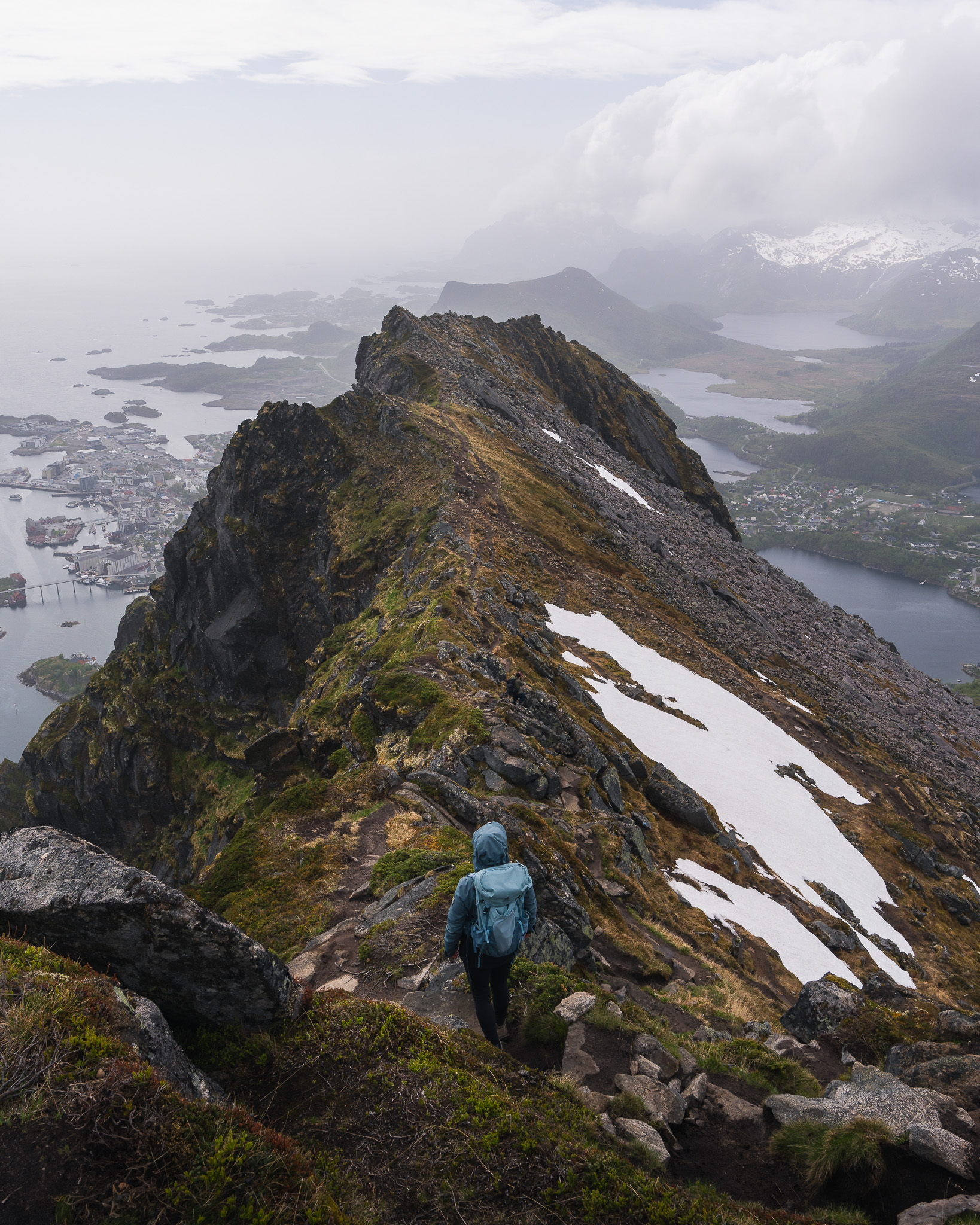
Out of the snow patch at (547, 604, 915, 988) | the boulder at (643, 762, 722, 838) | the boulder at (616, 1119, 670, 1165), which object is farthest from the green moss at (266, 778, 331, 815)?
the snow patch at (547, 604, 915, 988)

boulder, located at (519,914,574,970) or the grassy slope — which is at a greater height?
the grassy slope

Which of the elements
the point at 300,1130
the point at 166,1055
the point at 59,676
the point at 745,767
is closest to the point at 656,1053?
the point at 300,1130

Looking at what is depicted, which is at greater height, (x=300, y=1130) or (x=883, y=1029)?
(x=300, y=1130)

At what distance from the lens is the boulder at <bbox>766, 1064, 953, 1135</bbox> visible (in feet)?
→ 21.6

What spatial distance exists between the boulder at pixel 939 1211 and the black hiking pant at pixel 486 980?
383 cm

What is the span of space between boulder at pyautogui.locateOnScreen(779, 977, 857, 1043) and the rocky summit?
6cm

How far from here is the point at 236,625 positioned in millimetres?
41188

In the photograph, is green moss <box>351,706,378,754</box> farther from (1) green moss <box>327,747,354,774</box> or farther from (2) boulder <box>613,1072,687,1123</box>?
(2) boulder <box>613,1072,687,1123</box>

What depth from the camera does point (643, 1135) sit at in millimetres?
6340

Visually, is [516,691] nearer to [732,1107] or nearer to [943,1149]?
[732,1107]

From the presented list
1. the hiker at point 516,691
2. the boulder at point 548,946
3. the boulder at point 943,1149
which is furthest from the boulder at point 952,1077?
the hiker at point 516,691

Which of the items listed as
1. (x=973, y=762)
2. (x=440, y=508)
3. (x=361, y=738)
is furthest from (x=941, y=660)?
(x=361, y=738)

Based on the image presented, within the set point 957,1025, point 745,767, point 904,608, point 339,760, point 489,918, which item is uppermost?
point 489,918

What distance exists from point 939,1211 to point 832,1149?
0.84 m
